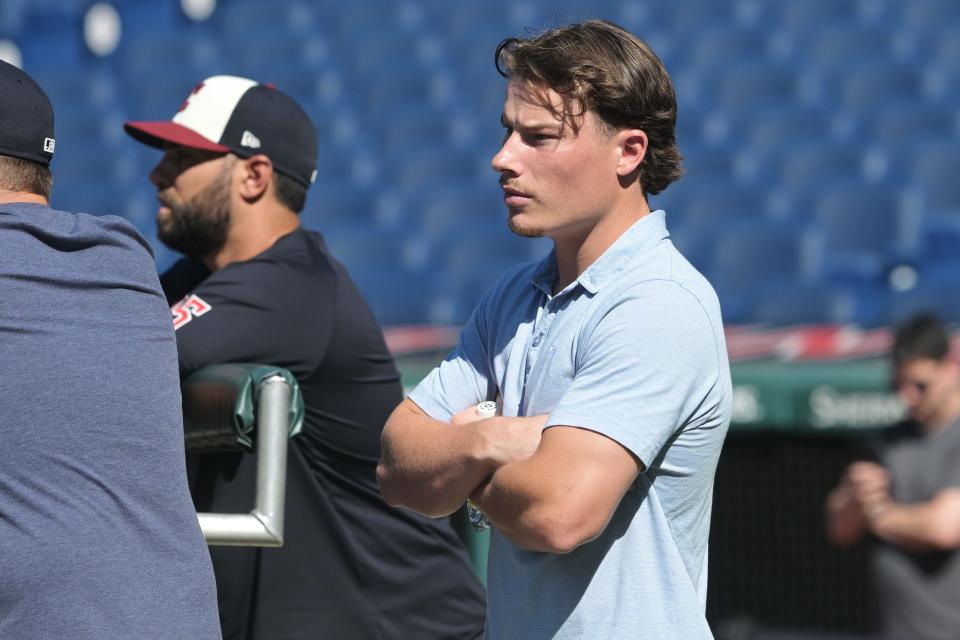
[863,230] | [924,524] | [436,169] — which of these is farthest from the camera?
[436,169]

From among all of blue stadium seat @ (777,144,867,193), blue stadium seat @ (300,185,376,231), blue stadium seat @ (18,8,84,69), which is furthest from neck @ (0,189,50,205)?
blue stadium seat @ (18,8,84,69)

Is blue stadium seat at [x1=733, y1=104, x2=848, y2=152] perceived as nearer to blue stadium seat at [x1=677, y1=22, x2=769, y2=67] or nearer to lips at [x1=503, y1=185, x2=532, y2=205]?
blue stadium seat at [x1=677, y1=22, x2=769, y2=67]

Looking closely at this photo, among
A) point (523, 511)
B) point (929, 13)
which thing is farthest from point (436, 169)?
point (523, 511)

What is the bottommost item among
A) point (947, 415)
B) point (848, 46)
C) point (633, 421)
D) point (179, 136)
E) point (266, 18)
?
point (947, 415)

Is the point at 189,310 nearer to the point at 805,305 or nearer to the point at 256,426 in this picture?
the point at 256,426

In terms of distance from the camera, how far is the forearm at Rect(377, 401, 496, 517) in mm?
1657

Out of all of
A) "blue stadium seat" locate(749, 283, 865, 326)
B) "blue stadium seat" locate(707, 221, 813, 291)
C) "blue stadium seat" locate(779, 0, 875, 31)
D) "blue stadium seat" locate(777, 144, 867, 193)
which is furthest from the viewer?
"blue stadium seat" locate(779, 0, 875, 31)

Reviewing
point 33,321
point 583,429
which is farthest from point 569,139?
point 33,321

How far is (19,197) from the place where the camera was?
159 centimetres

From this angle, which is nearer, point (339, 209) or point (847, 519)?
point (847, 519)

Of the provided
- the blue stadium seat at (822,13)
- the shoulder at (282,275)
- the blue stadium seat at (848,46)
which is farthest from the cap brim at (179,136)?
the blue stadium seat at (822,13)

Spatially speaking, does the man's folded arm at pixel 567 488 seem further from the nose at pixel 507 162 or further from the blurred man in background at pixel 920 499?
the blurred man in background at pixel 920 499

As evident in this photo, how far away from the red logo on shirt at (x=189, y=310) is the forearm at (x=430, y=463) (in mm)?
534

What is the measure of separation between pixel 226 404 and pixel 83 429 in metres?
0.48
